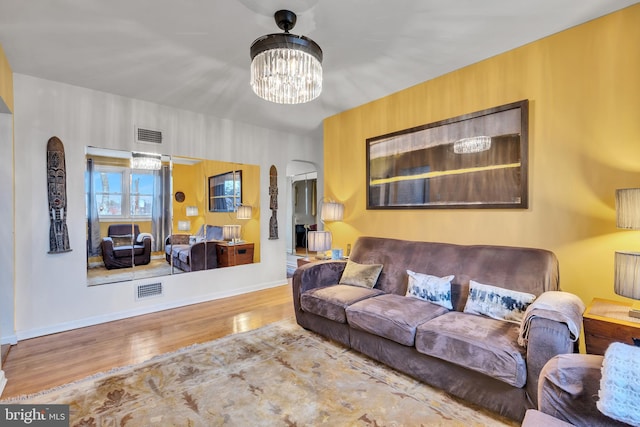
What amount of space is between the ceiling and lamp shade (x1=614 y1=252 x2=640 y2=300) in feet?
5.76

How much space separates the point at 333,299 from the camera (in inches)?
109

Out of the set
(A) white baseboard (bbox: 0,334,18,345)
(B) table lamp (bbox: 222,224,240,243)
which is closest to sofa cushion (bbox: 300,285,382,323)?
(B) table lamp (bbox: 222,224,240,243)

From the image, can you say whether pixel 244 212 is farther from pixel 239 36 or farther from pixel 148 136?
pixel 239 36

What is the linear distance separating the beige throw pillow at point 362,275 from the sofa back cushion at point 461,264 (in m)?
0.08

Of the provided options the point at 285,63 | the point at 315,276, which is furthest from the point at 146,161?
the point at 285,63

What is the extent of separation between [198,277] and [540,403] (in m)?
4.10

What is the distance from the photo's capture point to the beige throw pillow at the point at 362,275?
3.11 m

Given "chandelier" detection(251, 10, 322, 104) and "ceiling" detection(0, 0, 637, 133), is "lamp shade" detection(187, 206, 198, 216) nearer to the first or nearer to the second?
"ceiling" detection(0, 0, 637, 133)

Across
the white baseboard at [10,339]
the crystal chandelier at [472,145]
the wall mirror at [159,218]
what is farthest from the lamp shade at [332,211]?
the white baseboard at [10,339]

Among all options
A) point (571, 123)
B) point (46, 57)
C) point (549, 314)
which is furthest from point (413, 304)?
point (46, 57)

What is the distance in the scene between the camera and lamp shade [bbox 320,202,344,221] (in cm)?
406

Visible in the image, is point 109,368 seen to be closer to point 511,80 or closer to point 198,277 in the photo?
point 198,277

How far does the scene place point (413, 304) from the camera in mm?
2508

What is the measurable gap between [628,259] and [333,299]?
80.2 inches
